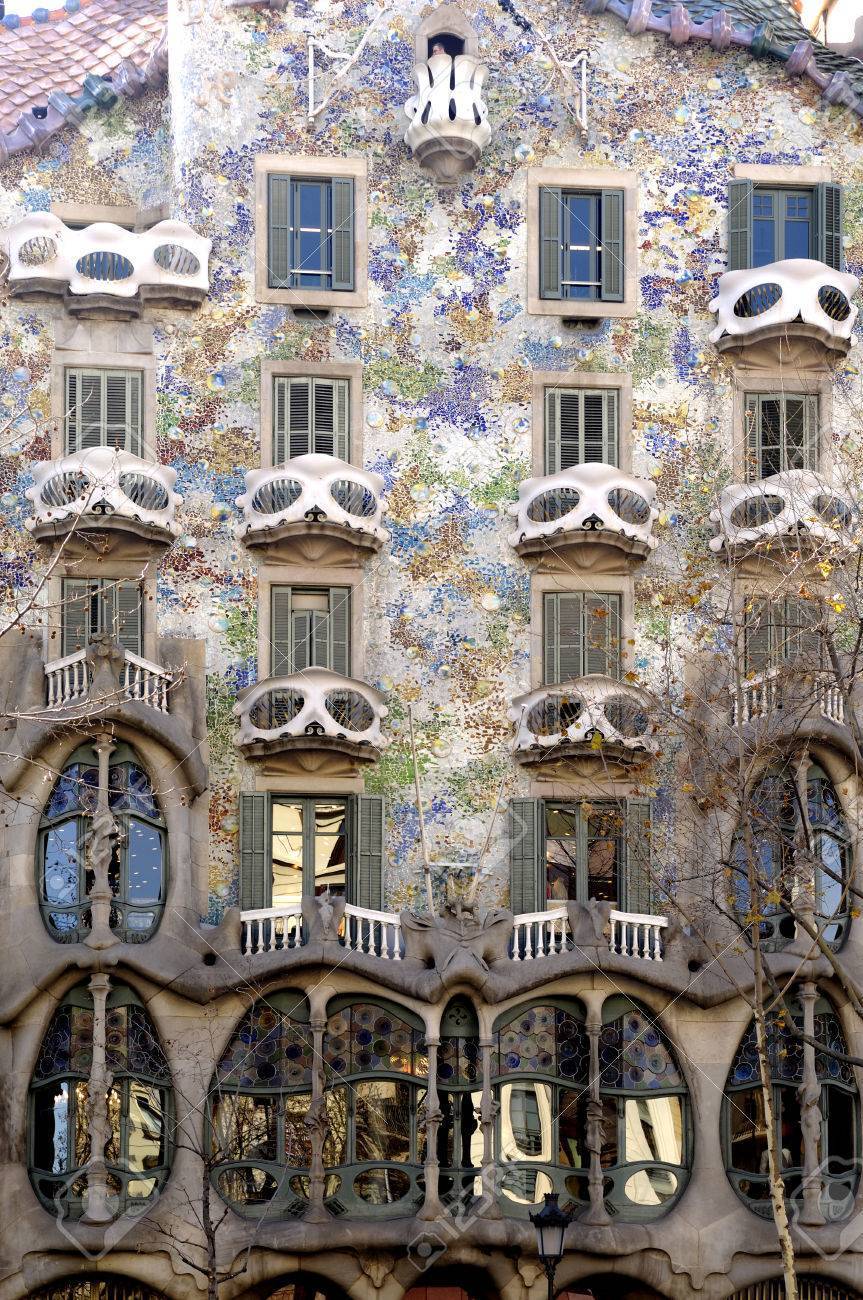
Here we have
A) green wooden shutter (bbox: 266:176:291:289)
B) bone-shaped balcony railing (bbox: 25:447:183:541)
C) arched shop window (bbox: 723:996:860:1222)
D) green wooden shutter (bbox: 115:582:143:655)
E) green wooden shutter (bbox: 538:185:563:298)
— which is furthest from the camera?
green wooden shutter (bbox: 538:185:563:298)

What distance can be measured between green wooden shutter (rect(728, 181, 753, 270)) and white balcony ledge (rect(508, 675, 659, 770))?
264 inches

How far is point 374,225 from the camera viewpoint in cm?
3850

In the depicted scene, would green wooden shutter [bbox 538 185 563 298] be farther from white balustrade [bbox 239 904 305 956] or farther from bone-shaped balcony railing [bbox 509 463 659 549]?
white balustrade [bbox 239 904 305 956]

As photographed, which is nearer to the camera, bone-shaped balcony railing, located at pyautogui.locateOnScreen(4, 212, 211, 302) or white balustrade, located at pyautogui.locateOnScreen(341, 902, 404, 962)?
white balustrade, located at pyautogui.locateOnScreen(341, 902, 404, 962)

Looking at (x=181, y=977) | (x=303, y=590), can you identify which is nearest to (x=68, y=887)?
(x=181, y=977)

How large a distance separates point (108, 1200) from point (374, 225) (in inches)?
557

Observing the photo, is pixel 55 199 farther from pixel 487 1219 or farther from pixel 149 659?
pixel 487 1219

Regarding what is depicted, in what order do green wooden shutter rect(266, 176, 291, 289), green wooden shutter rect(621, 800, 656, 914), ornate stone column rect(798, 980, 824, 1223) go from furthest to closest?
green wooden shutter rect(266, 176, 291, 289) → green wooden shutter rect(621, 800, 656, 914) → ornate stone column rect(798, 980, 824, 1223)

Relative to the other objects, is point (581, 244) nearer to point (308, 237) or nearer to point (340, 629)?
point (308, 237)

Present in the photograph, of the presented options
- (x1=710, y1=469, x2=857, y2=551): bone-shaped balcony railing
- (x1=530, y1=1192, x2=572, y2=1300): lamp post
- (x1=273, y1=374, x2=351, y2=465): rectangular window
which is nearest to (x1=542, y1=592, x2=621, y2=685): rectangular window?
(x1=710, y1=469, x2=857, y2=551): bone-shaped balcony railing

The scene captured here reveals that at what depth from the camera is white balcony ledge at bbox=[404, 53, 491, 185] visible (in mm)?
37938

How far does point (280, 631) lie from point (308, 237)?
229 inches

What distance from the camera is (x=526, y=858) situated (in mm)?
36406

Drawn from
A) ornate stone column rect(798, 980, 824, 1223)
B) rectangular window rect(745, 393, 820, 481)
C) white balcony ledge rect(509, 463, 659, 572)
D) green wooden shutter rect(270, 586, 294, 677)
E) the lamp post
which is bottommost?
the lamp post
